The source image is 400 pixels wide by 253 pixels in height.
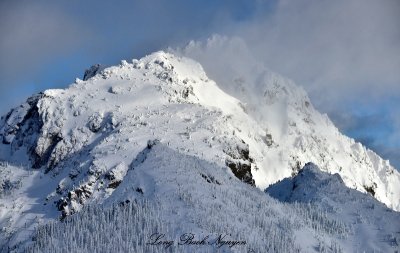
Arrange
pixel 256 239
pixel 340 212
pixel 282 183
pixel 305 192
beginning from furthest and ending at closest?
pixel 282 183 < pixel 305 192 < pixel 340 212 < pixel 256 239

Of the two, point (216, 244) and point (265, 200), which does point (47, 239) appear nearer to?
point (216, 244)

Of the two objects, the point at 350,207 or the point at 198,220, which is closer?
the point at 198,220

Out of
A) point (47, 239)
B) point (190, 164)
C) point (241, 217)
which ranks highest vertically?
point (190, 164)

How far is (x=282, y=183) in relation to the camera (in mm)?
148000

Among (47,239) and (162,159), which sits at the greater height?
(162,159)

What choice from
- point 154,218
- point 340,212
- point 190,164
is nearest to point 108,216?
point 154,218

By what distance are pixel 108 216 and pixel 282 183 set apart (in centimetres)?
7105

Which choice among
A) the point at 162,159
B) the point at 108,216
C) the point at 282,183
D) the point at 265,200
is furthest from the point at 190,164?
the point at 282,183

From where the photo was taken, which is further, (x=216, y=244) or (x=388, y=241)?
(x=388, y=241)

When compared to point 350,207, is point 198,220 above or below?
below

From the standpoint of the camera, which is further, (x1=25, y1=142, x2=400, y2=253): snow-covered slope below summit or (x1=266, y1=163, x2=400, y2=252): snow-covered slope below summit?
(x1=266, y1=163, x2=400, y2=252): snow-covered slope below summit

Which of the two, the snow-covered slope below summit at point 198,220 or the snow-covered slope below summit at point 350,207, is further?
the snow-covered slope below summit at point 350,207

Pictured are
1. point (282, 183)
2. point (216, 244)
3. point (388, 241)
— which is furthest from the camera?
point (282, 183)

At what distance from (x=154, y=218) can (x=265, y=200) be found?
3060cm
